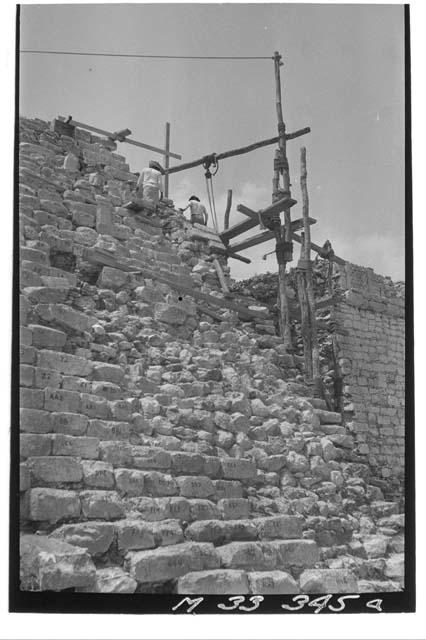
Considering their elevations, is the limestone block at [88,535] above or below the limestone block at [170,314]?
below

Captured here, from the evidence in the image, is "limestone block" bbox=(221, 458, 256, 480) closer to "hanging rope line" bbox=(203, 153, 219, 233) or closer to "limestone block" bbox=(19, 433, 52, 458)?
A: "limestone block" bbox=(19, 433, 52, 458)

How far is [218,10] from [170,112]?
1108 millimetres

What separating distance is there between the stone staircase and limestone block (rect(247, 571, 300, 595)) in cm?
1

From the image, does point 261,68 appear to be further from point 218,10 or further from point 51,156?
point 51,156

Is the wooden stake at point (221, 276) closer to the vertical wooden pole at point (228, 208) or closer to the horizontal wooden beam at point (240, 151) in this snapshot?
the horizontal wooden beam at point (240, 151)

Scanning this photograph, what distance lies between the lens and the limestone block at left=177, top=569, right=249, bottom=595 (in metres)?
5.54

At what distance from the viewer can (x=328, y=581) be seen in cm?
614

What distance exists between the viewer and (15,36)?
255 inches

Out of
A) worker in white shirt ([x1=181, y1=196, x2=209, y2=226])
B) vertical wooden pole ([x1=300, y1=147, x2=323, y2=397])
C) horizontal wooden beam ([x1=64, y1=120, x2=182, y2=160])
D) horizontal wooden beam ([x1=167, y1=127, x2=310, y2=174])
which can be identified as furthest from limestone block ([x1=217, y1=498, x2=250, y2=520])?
worker in white shirt ([x1=181, y1=196, x2=209, y2=226])

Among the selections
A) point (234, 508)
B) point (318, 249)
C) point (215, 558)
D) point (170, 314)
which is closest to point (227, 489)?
point (234, 508)

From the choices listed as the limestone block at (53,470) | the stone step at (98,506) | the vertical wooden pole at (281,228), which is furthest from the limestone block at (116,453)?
the vertical wooden pole at (281,228)

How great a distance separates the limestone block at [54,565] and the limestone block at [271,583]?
143 cm

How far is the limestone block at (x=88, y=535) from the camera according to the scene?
17.2 feet

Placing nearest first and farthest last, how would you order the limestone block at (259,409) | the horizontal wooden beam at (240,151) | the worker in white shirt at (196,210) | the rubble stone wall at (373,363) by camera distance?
the limestone block at (259,409)
the rubble stone wall at (373,363)
the horizontal wooden beam at (240,151)
the worker in white shirt at (196,210)
